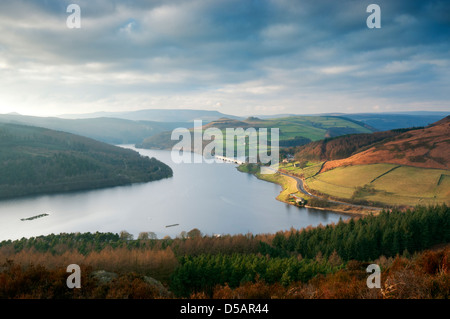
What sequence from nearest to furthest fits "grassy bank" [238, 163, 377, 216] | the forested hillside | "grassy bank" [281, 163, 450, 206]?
the forested hillside, "grassy bank" [281, 163, 450, 206], "grassy bank" [238, 163, 377, 216]

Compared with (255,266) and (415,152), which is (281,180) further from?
(255,266)

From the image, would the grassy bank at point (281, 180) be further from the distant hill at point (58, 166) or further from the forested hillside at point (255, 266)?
the forested hillside at point (255, 266)

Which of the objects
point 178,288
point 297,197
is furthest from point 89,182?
point 178,288

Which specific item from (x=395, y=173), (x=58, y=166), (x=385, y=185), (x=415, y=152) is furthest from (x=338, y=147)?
(x=58, y=166)

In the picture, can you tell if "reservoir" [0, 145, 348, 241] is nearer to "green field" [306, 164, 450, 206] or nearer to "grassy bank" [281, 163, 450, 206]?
"grassy bank" [281, 163, 450, 206]

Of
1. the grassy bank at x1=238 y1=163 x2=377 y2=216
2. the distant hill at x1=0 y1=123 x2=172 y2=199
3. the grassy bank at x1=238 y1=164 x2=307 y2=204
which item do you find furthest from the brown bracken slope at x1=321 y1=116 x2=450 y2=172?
the distant hill at x1=0 y1=123 x2=172 y2=199

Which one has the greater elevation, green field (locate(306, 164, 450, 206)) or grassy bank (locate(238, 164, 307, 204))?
green field (locate(306, 164, 450, 206))
